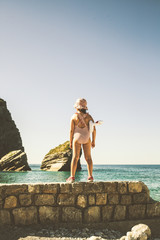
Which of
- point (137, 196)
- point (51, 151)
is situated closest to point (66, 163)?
point (51, 151)

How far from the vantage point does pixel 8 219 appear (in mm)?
4066

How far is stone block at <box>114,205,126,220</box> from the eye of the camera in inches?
179

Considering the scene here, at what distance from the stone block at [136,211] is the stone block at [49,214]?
1657mm

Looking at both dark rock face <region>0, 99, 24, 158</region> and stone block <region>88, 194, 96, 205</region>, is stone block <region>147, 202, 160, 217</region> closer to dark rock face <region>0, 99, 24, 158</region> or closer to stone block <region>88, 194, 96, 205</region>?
stone block <region>88, 194, 96, 205</region>

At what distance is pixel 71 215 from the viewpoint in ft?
14.2

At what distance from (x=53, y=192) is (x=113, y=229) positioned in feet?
4.98

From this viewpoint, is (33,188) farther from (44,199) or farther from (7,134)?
(7,134)

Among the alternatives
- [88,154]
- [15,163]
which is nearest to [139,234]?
[88,154]

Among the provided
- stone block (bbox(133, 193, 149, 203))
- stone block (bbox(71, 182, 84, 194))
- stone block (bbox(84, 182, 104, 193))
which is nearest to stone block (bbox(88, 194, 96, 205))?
stone block (bbox(84, 182, 104, 193))

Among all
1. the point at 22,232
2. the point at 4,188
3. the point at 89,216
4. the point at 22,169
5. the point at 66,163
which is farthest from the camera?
the point at 66,163

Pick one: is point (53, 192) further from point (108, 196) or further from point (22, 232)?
point (108, 196)

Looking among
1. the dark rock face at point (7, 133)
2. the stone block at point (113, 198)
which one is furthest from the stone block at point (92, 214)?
the dark rock face at point (7, 133)

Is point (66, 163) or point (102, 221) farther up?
point (102, 221)

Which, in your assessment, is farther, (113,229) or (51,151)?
(51,151)
